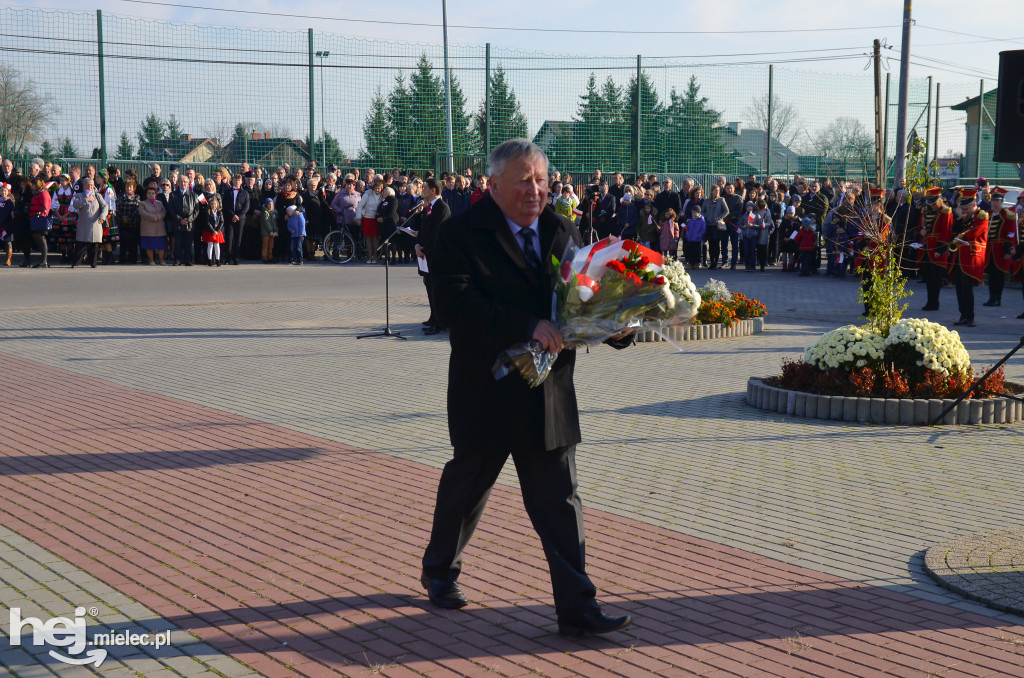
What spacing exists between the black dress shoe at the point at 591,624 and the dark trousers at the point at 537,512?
35mm

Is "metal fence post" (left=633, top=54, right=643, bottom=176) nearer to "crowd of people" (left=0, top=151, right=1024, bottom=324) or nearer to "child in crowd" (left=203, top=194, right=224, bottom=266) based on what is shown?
"crowd of people" (left=0, top=151, right=1024, bottom=324)

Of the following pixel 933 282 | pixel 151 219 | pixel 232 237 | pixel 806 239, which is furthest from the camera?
pixel 232 237

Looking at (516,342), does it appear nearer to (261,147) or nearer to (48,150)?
(48,150)

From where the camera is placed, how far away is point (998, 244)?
18344 mm

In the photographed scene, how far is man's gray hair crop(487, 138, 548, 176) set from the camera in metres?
4.40

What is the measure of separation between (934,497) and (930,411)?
7.76ft

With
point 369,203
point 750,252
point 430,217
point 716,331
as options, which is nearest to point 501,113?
point 369,203

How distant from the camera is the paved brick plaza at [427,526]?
4.32 meters

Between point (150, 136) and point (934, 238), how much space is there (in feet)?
60.6

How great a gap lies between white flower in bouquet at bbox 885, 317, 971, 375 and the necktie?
567cm

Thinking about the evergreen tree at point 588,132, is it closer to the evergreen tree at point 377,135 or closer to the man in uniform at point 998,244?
the evergreen tree at point 377,135

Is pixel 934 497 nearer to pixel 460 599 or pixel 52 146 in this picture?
pixel 460 599

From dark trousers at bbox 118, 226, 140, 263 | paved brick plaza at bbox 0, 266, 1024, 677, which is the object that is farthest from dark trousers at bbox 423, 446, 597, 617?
dark trousers at bbox 118, 226, 140, 263

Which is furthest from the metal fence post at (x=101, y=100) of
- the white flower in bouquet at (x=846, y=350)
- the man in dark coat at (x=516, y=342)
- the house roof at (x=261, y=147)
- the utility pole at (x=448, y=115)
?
the man in dark coat at (x=516, y=342)
